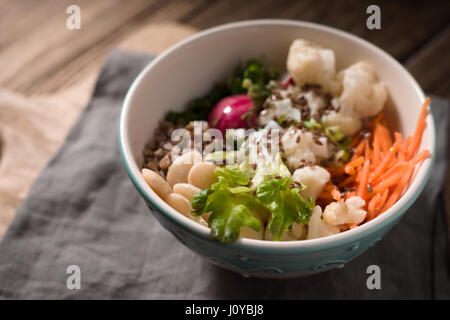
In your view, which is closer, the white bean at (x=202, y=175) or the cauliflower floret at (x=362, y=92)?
the white bean at (x=202, y=175)

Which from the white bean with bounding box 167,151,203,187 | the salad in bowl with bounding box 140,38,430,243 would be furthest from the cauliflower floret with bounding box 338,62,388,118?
the white bean with bounding box 167,151,203,187

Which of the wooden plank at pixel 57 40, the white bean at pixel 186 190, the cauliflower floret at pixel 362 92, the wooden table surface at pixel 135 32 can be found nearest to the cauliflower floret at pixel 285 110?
the cauliflower floret at pixel 362 92

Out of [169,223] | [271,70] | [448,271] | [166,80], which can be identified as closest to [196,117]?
[166,80]

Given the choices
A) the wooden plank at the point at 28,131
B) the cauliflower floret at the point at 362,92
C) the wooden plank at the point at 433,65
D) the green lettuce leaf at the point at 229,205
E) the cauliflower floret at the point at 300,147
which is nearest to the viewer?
the green lettuce leaf at the point at 229,205

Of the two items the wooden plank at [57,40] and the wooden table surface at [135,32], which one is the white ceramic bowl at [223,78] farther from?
the wooden plank at [57,40]

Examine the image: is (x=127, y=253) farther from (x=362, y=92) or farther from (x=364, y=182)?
(x=362, y=92)

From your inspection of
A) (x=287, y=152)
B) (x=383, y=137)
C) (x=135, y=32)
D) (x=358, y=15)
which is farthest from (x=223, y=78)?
(x=358, y=15)
